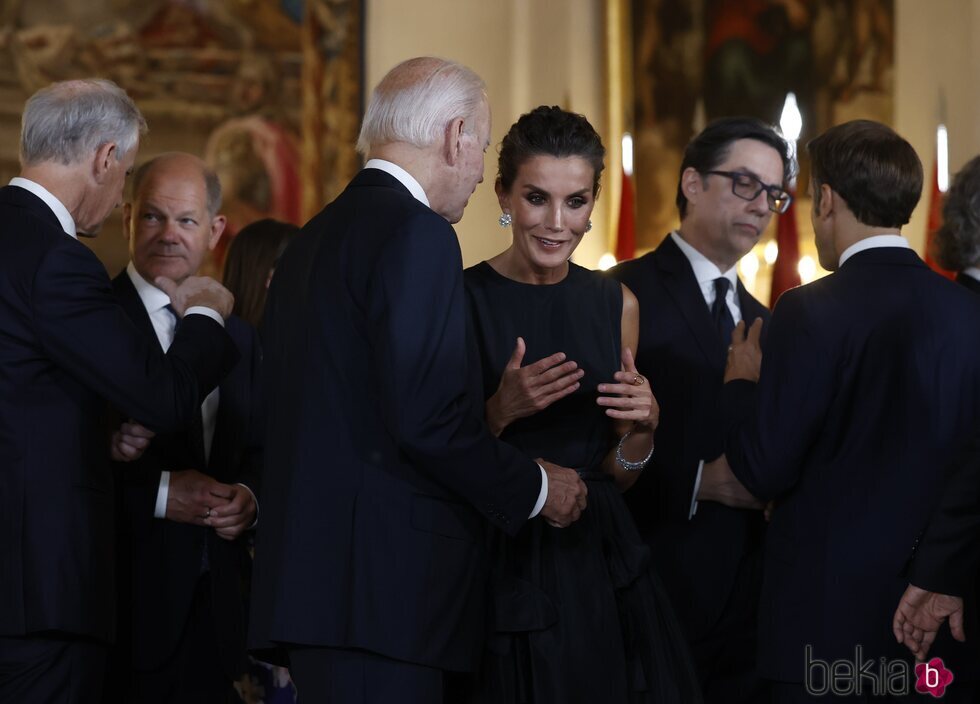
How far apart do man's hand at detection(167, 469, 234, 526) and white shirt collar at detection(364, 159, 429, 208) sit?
3.80 feet

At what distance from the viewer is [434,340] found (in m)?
2.57

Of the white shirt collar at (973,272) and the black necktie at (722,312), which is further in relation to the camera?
the black necktie at (722,312)

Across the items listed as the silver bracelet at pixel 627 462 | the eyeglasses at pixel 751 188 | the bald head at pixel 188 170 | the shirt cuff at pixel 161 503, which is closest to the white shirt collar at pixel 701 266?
the eyeglasses at pixel 751 188

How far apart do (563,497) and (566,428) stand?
1.37 ft

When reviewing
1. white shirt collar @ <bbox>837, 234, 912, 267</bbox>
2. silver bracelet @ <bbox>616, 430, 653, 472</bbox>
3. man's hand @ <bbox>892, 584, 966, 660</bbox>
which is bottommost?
man's hand @ <bbox>892, 584, 966, 660</bbox>

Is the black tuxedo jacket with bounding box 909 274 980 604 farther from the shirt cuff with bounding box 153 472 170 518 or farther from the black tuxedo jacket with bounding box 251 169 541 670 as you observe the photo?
the shirt cuff with bounding box 153 472 170 518

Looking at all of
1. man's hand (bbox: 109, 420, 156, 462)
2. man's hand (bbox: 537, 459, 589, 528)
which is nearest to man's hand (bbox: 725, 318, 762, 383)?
man's hand (bbox: 537, 459, 589, 528)

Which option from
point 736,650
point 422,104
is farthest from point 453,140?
point 736,650

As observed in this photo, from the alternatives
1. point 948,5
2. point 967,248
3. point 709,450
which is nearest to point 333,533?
point 709,450

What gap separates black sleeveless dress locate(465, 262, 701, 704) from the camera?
298 cm

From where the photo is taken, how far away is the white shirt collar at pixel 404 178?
9.14ft

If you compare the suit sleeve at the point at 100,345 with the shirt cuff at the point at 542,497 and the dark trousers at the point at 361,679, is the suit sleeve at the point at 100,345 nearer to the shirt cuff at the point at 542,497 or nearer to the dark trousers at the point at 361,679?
the dark trousers at the point at 361,679

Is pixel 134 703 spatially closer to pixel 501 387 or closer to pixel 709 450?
pixel 501 387

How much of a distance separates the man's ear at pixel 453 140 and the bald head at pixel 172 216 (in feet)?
4.04
